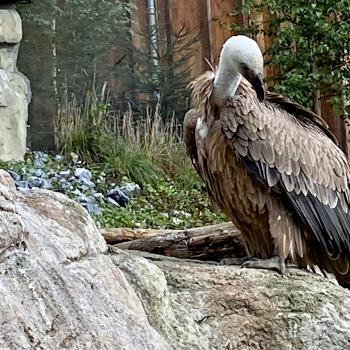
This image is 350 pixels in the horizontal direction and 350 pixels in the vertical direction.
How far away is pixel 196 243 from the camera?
14.7 feet

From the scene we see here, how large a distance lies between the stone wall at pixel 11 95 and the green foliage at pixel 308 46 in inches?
Answer: 81.5

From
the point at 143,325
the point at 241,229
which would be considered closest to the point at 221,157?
the point at 241,229

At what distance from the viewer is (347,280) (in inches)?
174

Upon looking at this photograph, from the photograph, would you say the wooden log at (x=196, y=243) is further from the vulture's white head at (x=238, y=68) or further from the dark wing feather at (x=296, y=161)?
the vulture's white head at (x=238, y=68)

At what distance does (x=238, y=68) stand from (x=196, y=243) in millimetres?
984

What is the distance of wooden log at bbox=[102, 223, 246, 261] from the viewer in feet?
14.7

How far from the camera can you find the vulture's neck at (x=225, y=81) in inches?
157

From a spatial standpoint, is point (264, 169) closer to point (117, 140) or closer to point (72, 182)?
point (72, 182)

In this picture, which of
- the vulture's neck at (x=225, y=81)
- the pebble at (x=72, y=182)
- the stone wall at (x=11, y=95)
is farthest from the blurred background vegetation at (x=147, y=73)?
the vulture's neck at (x=225, y=81)

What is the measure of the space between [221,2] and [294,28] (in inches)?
74.5

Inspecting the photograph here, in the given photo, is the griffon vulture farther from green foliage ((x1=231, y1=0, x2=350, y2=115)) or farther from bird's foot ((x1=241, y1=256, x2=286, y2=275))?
green foliage ((x1=231, y1=0, x2=350, y2=115))

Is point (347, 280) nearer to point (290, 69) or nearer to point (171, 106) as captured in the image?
point (290, 69)

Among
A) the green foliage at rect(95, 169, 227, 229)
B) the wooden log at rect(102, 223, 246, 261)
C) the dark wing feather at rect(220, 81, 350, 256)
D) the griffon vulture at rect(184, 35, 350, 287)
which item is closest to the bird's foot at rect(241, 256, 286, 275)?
the griffon vulture at rect(184, 35, 350, 287)

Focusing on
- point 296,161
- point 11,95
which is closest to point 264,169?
point 296,161
